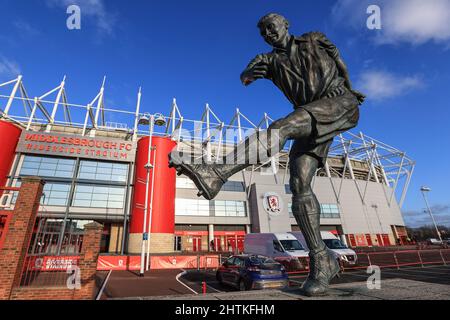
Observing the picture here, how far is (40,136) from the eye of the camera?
89.9 feet

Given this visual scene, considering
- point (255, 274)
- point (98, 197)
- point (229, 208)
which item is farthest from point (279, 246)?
point (98, 197)

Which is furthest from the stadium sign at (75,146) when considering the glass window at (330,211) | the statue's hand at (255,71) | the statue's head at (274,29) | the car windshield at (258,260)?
the statue's head at (274,29)

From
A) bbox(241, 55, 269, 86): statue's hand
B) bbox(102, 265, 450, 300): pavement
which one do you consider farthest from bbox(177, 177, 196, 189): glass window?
bbox(241, 55, 269, 86): statue's hand

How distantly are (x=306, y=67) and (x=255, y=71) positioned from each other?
525mm

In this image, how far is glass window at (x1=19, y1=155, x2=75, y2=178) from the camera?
26500 millimetres

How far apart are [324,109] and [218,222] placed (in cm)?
3172

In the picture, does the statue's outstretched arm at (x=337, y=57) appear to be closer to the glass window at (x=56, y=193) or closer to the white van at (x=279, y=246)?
the white van at (x=279, y=246)

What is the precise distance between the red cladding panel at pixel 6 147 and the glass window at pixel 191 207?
1774 cm

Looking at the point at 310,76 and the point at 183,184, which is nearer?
the point at 310,76

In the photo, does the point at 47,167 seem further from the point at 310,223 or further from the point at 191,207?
the point at 310,223

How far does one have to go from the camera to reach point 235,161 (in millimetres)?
1815
